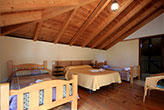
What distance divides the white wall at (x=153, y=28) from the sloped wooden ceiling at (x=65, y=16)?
0.22 meters

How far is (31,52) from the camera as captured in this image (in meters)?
3.46

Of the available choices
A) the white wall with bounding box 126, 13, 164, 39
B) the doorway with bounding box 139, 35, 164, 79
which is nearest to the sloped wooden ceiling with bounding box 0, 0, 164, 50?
the white wall with bounding box 126, 13, 164, 39

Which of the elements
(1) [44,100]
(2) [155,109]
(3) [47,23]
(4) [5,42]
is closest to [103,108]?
(2) [155,109]

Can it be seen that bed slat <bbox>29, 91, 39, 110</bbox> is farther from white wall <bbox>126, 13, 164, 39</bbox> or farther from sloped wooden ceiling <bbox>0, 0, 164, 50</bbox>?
white wall <bbox>126, 13, 164, 39</bbox>

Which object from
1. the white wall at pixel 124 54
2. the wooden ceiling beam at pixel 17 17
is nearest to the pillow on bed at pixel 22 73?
the wooden ceiling beam at pixel 17 17

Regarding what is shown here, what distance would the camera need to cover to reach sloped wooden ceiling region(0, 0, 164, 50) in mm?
1795

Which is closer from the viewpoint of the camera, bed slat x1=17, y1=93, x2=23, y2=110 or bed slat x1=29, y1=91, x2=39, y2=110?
bed slat x1=17, y1=93, x2=23, y2=110

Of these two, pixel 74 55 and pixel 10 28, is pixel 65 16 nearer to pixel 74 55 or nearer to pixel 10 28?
pixel 10 28

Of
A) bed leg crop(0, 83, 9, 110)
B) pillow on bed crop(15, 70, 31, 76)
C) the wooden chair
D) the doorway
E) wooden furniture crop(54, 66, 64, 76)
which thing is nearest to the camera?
bed leg crop(0, 83, 9, 110)

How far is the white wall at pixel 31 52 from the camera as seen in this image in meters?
2.93

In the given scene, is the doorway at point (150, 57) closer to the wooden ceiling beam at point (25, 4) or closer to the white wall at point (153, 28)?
the white wall at point (153, 28)

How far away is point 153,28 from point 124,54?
203cm

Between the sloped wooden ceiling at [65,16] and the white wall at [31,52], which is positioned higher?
the sloped wooden ceiling at [65,16]

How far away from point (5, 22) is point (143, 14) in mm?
4957
